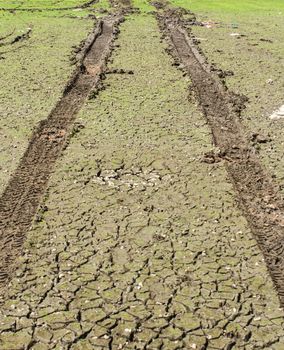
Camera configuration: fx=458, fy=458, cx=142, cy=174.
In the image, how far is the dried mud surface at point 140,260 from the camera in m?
5.59

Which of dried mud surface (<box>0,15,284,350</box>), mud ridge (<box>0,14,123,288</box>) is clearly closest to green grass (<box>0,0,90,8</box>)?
mud ridge (<box>0,14,123,288</box>)

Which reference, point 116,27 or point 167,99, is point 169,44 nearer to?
point 116,27

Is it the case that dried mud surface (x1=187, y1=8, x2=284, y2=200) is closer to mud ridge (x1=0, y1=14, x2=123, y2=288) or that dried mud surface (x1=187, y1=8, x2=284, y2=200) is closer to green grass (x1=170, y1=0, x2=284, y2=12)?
green grass (x1=170, y1=0, x2=284, y2=12)

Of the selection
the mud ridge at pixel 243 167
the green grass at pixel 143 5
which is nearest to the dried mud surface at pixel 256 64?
the mud ridge at pixel 243 167

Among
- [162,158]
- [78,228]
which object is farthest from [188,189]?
[78,228]

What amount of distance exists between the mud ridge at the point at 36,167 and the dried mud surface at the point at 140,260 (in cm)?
22

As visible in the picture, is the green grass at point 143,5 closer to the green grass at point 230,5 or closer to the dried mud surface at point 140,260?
the green grass at point 230,5

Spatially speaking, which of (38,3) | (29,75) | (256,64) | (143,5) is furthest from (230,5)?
(29,75)

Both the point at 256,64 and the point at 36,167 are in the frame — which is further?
the point at 256,64

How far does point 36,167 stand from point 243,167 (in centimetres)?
432

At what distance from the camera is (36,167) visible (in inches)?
370

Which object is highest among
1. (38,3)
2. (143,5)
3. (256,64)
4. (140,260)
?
(140,260)

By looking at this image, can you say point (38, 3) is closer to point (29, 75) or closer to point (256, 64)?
point (29, 75)

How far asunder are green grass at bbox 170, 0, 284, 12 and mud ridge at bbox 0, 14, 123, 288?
1986 centimetres
